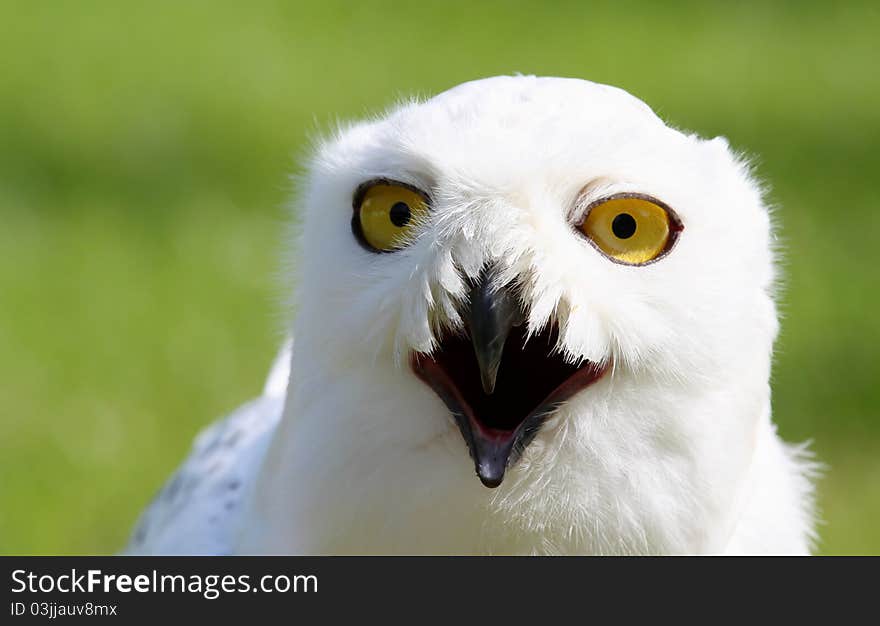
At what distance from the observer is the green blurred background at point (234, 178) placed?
4512mm

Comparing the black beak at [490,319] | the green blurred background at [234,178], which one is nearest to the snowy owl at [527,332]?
the black beak at [490,319]

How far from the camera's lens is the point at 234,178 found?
6.17 metres

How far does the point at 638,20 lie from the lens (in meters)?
8.70

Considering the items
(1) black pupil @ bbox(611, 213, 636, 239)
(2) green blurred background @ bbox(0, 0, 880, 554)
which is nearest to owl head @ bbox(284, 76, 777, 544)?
(1) black pupil @ bbox(611, 213, 636, 239)

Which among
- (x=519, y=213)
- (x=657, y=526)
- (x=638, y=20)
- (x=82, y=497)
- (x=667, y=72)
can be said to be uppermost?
(x=638, y=20)

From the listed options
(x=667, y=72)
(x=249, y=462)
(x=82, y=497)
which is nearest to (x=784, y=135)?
(x=667, y=72)

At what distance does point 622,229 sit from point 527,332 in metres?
0.19

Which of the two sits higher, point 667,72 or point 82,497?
point 667,72

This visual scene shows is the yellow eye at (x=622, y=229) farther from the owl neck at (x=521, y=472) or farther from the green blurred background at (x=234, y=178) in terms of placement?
the green blurred background at (x=234, y=178)

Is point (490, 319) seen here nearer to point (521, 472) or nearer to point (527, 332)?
point (527, 332)

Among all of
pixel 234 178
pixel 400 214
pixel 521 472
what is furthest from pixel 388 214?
pixel 234 178

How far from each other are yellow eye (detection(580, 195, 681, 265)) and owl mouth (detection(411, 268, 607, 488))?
13 cm
